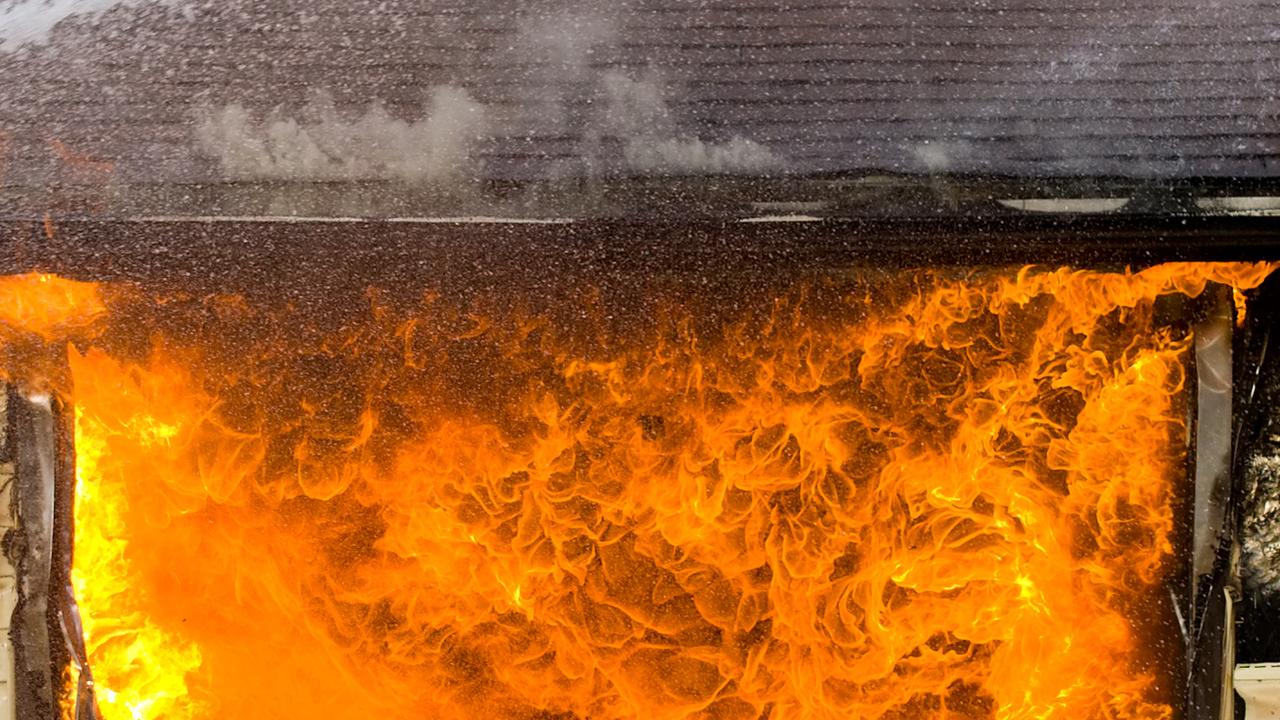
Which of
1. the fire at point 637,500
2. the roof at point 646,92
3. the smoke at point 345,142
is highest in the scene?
the roof at point 646,92

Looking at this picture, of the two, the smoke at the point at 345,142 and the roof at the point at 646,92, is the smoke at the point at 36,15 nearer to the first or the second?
the roof at the point at 646,92

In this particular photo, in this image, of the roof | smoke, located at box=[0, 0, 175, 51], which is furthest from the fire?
smoke, located at box=[0, 0, 175, 51]

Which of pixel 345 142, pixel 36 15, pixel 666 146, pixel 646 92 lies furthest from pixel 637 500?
pixel 36 15

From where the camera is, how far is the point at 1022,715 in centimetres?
392

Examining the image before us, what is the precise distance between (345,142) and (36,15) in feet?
5.51

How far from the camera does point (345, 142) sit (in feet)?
10.0

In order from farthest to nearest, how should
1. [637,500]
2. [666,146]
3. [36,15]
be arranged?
[637,500], [36,15], [666,146]

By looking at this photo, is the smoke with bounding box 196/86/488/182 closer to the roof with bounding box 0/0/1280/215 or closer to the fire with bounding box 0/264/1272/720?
the roof with bounding box 0/0/1280/215

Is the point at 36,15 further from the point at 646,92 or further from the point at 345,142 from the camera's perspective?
the point at 646,92

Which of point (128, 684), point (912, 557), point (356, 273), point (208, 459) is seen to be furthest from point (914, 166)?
point (128, 684)

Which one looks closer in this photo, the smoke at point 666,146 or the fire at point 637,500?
the smoke at point 666,146

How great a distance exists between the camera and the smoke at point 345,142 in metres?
3.02

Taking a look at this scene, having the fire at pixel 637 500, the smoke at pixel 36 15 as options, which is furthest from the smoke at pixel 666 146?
the smoke at pixel 36 15

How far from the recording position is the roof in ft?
9.93
